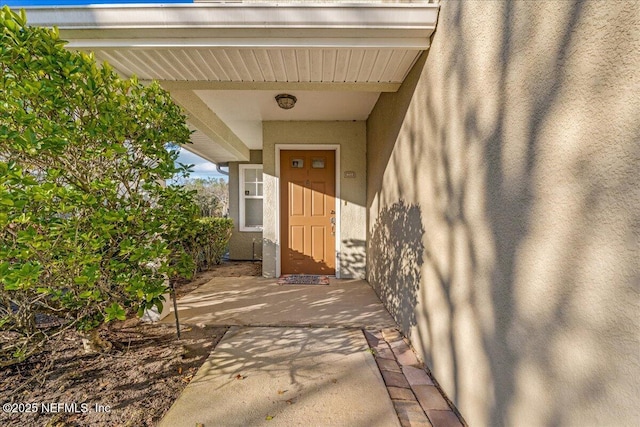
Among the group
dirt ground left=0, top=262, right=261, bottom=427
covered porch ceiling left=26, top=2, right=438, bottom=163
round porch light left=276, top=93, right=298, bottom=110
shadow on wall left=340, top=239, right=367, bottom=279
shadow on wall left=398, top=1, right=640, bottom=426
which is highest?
round porch light left=276, top=93, right=298, bottom=110

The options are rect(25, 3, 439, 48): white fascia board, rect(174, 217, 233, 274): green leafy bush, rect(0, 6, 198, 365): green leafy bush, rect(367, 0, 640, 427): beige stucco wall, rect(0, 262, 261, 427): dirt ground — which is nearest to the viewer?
rect(367, 0, 640, 427): beige stucco wall

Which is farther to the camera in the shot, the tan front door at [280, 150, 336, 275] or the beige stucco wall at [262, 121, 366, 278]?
the tan front door at [280, 150, 336, 275]

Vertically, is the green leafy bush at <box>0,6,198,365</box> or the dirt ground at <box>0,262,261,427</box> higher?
the green leafy bush at <box>0,6,198,365</box>

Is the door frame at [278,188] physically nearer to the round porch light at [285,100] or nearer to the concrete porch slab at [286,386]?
the round porch light at [285,100]

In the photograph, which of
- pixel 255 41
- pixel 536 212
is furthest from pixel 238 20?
pixel 536 212

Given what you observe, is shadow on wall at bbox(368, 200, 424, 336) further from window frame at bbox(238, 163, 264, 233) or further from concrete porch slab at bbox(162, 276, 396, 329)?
window frame at bbox(238, 163, 264, 233)

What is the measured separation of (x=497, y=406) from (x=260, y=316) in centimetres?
216

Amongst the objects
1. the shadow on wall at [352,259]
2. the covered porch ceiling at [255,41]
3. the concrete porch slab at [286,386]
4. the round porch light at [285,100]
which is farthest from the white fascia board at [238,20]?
the shadow on wall at [352,259]

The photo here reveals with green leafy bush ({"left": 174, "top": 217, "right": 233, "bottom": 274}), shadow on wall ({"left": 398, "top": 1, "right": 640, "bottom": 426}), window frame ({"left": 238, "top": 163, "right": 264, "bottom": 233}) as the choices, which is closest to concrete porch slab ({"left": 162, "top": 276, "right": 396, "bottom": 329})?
green leafy bush ({"left": 174, "top": 217, "right": 233, "bottom": 274})

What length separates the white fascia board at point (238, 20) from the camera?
75.1 inches

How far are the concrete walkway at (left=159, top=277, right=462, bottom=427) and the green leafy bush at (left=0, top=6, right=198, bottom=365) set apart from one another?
2.55ft

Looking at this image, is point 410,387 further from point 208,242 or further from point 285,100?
point 208,242

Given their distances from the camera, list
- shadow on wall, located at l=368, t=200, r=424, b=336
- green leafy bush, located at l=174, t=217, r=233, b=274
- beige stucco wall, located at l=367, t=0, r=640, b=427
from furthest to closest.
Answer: green leafy bush, located at l=174, t=217, r=233, b=274 < shadow on wall, located at l=368, t=200, r=424, b=336 < beige stucco wall, located at l=367, t=0, r=640, b=427

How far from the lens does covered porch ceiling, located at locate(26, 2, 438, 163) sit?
1914 millimetres
